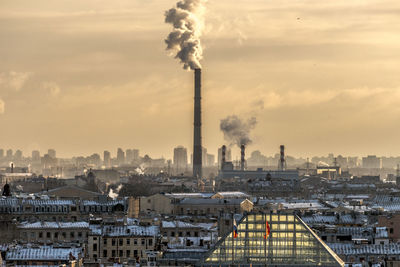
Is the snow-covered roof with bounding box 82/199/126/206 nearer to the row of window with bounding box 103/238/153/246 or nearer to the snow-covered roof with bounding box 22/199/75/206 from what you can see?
the snow-covered roof with bounding box 22/199/75/206

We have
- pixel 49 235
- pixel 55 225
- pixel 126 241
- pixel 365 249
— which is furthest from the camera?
pixel 55 225

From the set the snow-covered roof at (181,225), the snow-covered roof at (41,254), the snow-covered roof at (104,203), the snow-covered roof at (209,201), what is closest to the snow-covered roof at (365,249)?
the snow-covered roof at (41,254)

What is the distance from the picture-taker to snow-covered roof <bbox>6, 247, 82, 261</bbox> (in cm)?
9056

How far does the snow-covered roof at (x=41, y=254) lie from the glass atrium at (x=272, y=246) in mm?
12559

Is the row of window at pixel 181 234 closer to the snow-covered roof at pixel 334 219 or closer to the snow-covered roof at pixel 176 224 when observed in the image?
the snow-covered roof at pixel 176 224

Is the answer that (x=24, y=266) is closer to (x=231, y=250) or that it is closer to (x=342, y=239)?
(x=231, y=250)

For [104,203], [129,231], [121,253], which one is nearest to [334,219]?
[129,231]

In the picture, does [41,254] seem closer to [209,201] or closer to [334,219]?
[334,219]

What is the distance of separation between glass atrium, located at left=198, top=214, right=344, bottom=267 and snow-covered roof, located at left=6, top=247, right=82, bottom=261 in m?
12.6

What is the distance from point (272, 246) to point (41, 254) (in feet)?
53.8

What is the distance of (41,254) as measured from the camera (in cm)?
9156

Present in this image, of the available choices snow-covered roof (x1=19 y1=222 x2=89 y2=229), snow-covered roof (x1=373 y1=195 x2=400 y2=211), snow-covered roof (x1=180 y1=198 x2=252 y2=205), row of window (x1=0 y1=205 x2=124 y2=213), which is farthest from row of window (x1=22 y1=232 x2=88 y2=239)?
snow-covered roof (x1=373 y1=195 x2=400 y2=211)

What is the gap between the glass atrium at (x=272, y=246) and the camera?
262ft

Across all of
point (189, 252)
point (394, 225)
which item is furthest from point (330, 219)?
point (189, 252)
